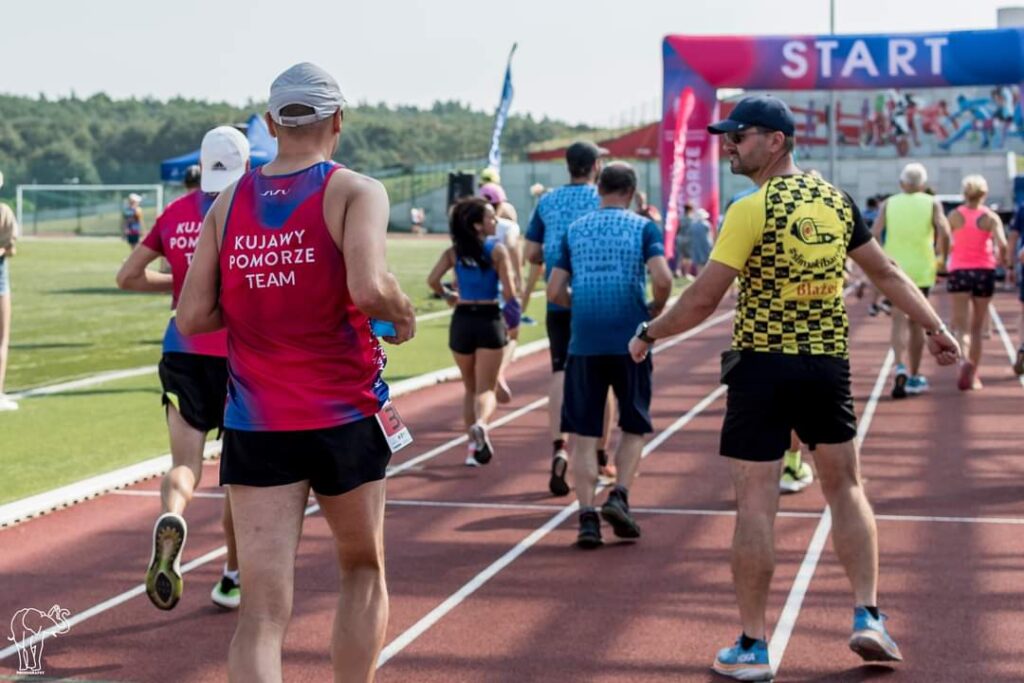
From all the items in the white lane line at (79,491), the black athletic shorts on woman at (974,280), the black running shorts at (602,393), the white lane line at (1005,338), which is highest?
the black running shorts at (602,393)

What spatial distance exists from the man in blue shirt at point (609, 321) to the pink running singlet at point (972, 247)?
7571mm

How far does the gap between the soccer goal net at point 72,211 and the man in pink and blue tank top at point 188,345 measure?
7626 cm

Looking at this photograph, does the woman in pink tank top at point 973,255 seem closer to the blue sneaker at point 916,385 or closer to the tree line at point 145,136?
the blue sneaker at point 916,385

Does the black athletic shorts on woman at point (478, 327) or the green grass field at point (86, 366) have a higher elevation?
the black athletic shorts on woman at point (478, 327)

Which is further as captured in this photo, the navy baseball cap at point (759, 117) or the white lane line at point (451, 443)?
the white lane line at point (451, 443)

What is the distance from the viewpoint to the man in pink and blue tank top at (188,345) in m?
6.68

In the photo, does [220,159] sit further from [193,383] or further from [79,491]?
[79,491]

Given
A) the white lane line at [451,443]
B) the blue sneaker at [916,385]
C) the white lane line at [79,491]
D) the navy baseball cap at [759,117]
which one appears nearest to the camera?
the navy baseball cap at [759,117]

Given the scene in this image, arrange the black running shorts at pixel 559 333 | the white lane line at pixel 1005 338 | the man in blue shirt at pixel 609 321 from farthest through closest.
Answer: the white lane line at pixel 1005 338
the black running shorts at pixel 559 333
the man in blue shirt at pixel 609 321

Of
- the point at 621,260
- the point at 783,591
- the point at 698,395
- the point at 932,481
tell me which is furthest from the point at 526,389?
the point at 783,591

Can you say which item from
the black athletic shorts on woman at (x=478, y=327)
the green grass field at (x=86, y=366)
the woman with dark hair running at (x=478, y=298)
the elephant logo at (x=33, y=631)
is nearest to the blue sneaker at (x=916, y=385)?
the green grass field at (x=86, y=366)

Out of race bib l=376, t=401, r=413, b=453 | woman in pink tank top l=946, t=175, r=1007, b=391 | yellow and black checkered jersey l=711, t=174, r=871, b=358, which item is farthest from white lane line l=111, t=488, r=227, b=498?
woman in pink tank top l=946, t=175, r=1007, b=391

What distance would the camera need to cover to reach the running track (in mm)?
6168

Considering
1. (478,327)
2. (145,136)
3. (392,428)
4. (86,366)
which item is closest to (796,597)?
(392,428)
